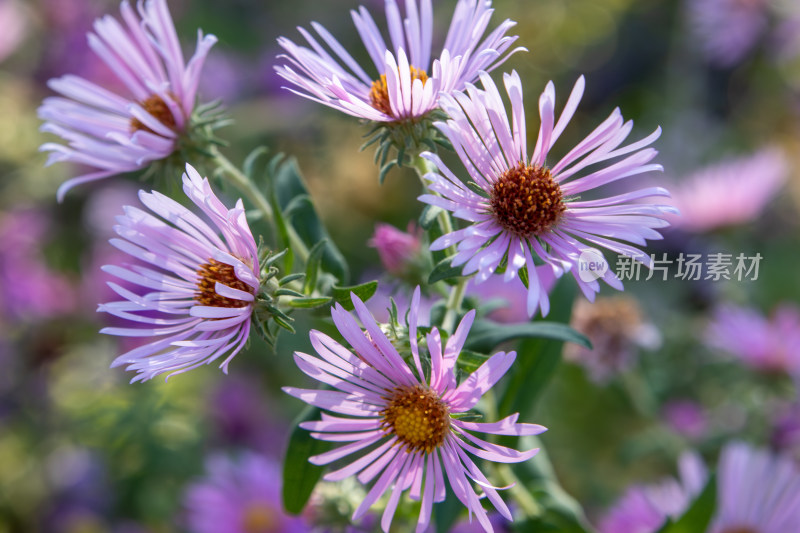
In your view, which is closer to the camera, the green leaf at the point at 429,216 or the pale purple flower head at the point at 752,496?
the green leaf at the point at 429,216

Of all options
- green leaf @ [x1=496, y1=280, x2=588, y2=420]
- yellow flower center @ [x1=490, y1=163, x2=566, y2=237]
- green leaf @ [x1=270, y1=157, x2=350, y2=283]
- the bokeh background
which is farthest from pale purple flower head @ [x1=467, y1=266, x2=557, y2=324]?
yellow flower center @ [x1=490, y1=163, x2=566, y2=237]

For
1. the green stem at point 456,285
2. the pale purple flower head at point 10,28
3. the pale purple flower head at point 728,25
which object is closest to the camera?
the green stem at point 456,285

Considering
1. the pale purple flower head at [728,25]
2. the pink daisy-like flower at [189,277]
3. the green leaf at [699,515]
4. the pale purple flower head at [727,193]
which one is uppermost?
the pale purple flower head at [728,25]

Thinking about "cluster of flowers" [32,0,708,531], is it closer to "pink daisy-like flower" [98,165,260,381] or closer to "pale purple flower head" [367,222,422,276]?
"pink daisy-like flower" [98,165,260,381]

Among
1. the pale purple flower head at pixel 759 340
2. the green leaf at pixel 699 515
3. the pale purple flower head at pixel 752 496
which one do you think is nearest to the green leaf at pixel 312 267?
the green leaf at pixel 699 515

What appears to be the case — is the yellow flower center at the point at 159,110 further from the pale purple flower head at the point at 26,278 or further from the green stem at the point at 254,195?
the pale purple flower head at the point at 26,278

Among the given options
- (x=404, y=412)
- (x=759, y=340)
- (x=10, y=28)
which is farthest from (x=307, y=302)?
(x=10, y=28)

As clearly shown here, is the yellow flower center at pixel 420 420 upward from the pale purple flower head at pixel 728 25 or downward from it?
downward
